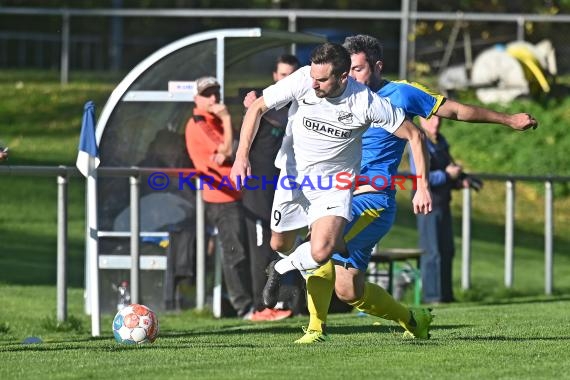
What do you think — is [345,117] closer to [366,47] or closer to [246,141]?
[246,141]

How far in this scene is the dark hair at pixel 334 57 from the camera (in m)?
9.45

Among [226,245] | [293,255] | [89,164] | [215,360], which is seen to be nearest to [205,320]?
[226,245]

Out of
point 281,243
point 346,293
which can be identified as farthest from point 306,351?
point 281,243

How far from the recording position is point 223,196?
1374 cm

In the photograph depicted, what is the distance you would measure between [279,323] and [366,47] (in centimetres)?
346

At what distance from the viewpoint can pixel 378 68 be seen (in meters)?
10.4

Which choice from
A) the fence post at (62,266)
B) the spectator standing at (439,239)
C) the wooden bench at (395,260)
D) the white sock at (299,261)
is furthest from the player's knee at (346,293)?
the spectator standing at (439,239)

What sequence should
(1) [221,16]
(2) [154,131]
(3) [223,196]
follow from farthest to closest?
(1) [221,16], (2) [154,131], (3) [223,196]

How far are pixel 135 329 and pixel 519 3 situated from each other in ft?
71.0

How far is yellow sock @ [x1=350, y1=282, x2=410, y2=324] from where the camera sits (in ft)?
33.2

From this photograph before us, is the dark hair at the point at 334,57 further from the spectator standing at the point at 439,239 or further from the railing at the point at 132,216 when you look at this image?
the spectator standing at the point at 439,239

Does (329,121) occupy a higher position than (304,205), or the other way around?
(329,121)

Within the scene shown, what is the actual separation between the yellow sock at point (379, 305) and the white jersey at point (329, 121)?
0.93m

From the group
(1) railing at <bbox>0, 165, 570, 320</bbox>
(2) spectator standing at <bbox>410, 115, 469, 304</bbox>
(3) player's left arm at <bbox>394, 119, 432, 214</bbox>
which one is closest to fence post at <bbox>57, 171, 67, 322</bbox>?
(1) railing at <bbox>0, 165, 570, 320</bbox>
